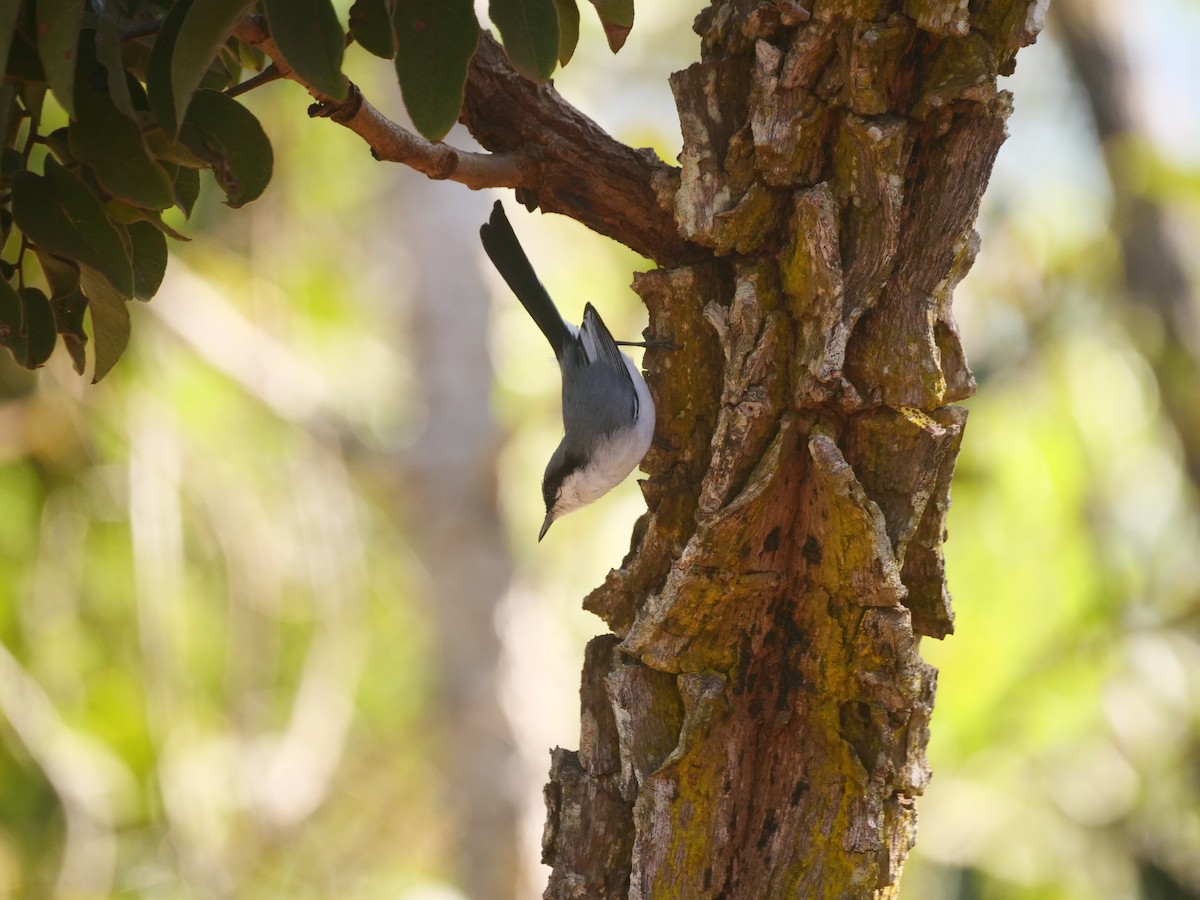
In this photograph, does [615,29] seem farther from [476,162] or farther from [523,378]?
[523,378]

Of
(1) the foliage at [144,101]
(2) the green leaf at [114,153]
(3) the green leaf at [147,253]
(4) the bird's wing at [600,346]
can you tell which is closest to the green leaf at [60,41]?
(1) the foliage at [144,101]

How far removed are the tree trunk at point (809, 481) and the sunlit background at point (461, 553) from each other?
9.36ft

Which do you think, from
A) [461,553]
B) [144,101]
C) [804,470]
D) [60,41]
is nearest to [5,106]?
[60,41]

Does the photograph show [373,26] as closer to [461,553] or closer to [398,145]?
[398,145]

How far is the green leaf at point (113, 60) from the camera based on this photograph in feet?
3.82

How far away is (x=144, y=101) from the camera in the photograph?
1.35 meters

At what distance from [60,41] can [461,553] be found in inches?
207

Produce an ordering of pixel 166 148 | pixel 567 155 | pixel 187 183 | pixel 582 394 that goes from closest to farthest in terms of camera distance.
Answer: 1. pixel 166 148
2. pixel 187 183
3. pixel 567 155
4. pixel 582 394

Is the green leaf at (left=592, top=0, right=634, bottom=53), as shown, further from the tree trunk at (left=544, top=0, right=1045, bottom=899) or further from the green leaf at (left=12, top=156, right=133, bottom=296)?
the green leaf at (left=12, top=156, right=133, bottom=296)

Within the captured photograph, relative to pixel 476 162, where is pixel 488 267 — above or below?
above

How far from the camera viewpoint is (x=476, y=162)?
5.28 feet

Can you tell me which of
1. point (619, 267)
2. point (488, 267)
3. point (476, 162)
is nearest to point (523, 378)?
point (619, 267)

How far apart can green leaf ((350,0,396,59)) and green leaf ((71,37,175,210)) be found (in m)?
0.28

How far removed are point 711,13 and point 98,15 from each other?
2.68ft
